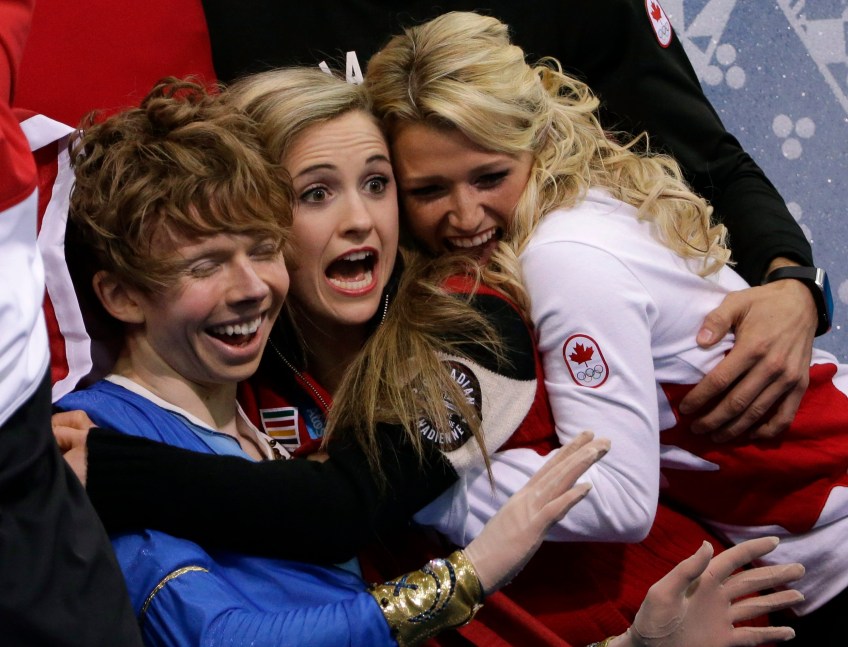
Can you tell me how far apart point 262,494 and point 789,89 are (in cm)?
145

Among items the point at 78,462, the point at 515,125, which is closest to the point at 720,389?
the point at 515,125

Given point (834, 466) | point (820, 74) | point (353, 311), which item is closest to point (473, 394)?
point (353, 311)

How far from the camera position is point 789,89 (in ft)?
7.34

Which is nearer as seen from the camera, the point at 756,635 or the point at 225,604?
the point at 225,604

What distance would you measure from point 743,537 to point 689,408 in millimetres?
201

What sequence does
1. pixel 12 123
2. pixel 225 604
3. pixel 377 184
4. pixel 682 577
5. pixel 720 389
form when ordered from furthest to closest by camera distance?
1. pixel 377 184
2. pixel 720 389
3. pixel 682 577
4. pixel 225 604
5. pixel 12 123

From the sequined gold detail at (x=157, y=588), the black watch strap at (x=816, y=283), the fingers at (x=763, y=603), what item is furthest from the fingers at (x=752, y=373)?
the sequined gold detail at (x=157, y=588)

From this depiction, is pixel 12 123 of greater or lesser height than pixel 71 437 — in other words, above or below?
above

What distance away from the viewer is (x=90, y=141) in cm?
141

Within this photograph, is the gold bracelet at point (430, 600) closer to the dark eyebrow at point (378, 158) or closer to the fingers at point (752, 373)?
the fingers at point (752, 373)

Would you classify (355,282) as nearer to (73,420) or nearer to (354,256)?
(354,256)

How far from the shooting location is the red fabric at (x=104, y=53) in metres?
1.62

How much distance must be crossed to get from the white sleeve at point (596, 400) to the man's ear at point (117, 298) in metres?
0.44

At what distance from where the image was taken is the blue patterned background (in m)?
2.22
